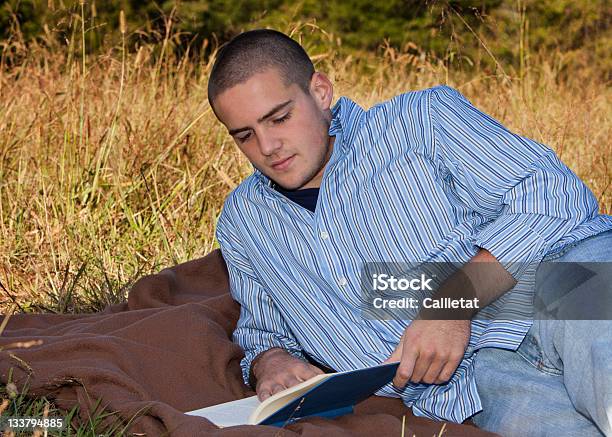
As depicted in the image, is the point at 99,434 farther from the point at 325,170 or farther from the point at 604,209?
the point at 604,209

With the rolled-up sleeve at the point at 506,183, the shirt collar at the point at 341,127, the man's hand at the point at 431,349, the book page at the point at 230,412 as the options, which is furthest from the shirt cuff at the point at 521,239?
the book page at the point at 230,412

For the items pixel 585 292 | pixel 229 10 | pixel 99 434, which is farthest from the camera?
pixel 229 10

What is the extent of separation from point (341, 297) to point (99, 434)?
0.81 metres

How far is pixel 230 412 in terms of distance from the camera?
9.38 feet

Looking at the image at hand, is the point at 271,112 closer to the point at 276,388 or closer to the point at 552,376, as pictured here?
the point at 276,388

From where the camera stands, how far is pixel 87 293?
433cm

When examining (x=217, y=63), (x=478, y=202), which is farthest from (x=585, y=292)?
(x=217, y=63)

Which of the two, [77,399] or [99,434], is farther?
[77,399]

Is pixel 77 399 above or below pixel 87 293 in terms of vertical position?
above

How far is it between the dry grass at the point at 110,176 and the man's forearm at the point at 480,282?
6.39 feet

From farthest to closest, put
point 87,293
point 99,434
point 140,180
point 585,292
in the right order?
point 140,180 < point 87,293 < point 99,434 < point 585,292

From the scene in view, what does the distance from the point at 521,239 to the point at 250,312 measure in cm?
104

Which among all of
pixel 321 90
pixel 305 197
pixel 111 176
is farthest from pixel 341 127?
pixel 111 176

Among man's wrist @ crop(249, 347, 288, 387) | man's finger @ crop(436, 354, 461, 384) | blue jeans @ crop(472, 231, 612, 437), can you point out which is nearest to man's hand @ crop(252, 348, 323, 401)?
man's wrist @ crop(249, 347, 288, 387)
